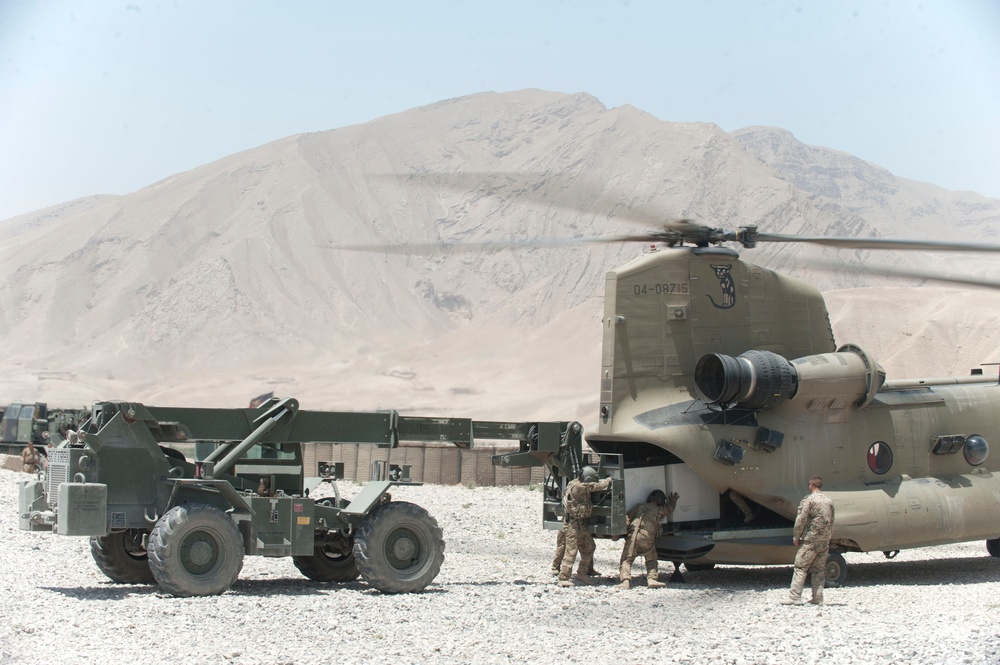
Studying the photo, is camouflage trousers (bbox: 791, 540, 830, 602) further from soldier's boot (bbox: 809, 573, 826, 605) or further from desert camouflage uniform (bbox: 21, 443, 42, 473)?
desert camouflage uniform (bbox: 21, 443, 42, 473)

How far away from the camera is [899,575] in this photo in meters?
15.7

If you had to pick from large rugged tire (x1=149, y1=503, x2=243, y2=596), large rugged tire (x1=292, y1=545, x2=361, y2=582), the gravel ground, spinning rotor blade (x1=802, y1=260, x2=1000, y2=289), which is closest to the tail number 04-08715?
spinning rotor blade (x1=802, y1=260, x2=1000, y2=289)

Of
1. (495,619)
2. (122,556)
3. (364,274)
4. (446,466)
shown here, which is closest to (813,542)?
(495,619)

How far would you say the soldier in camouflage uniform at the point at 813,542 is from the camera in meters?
12.7

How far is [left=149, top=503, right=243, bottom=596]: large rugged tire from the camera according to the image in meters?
11.9

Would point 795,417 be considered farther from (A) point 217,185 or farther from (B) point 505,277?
(A) point 217,185

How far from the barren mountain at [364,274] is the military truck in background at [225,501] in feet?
A: 159

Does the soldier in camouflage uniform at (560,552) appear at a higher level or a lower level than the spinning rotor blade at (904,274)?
lower

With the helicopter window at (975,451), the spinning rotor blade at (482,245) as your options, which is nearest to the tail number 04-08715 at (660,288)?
the spinning rotor blade at (482,245)

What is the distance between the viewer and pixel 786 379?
14.6 m

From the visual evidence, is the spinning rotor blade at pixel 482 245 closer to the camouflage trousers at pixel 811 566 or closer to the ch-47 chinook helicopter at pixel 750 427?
the ch-47 chinook helicopter at pixel 750 427

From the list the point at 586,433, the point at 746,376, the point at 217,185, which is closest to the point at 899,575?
the point at 746,376

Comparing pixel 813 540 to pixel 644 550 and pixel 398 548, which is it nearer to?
pixel 644 550

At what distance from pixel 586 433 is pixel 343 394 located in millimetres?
59488
